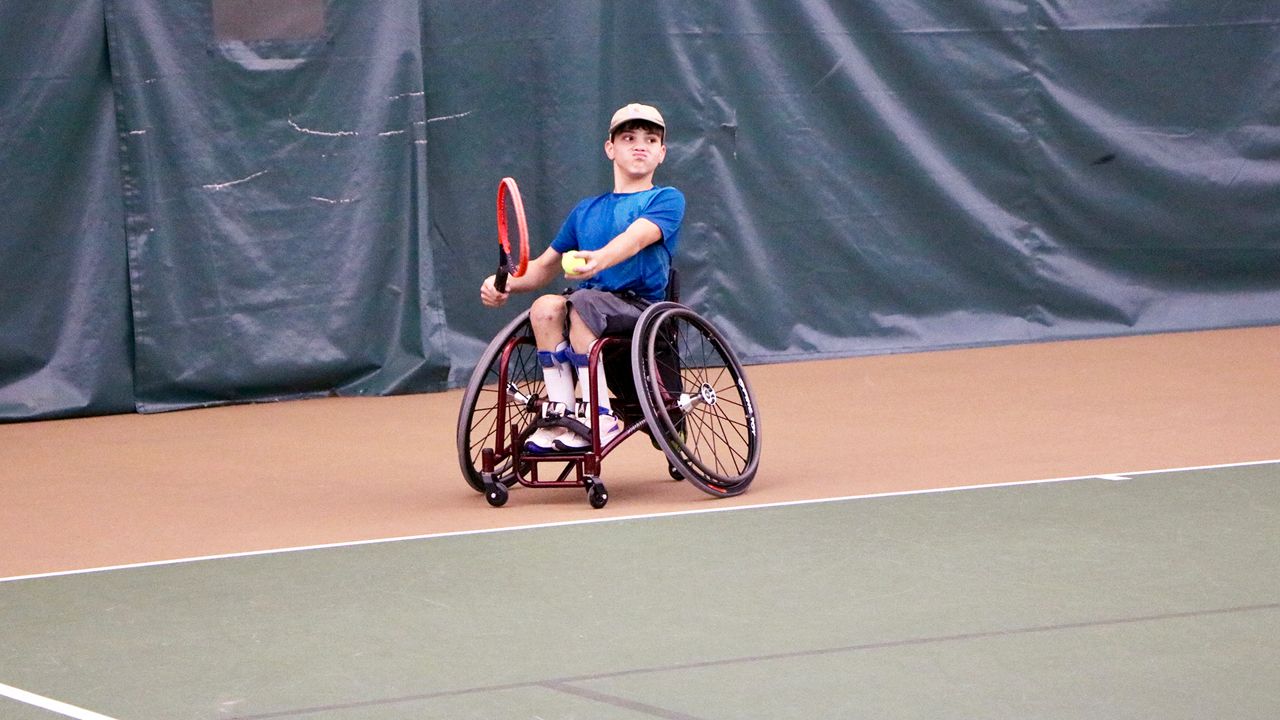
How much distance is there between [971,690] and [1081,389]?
3.90 metres

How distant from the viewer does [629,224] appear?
15.8 feet

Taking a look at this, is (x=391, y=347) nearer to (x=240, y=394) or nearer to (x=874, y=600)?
(x=240, y=394)

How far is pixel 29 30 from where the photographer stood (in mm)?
6672

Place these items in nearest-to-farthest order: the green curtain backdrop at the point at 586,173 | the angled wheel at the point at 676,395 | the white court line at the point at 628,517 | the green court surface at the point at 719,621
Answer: the green court surface at the point at 719,621, the white court line at the point at 628,517, the angled wheel at the point at 676,395, the green curtain backdrop at the point at 586,173

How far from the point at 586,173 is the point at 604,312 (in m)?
2.71

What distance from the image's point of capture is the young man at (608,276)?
4699 mm

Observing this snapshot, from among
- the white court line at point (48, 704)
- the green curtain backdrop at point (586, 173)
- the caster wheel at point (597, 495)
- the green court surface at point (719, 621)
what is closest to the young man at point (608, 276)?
the caster wheel at point (597, 495)

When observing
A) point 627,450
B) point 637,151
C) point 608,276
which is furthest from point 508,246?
point 627,450

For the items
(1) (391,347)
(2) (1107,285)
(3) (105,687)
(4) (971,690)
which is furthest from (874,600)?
(2) (1107,285)

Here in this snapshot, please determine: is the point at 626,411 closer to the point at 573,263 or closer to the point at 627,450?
the point at 573,263

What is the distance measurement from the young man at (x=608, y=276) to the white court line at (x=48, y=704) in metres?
1.85

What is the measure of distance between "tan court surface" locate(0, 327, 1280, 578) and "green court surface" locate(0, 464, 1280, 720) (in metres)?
0.36

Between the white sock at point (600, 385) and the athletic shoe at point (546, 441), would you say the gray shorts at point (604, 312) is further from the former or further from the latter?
the athletic shoe at point (546, 441)

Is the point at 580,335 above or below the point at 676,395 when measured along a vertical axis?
above
